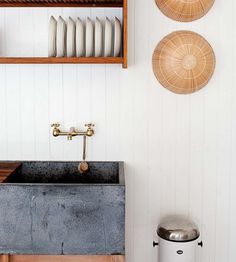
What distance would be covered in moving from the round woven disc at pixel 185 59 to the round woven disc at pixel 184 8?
3.6 inches

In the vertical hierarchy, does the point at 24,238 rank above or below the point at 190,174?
below

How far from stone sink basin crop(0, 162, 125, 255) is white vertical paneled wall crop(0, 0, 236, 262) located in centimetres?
58

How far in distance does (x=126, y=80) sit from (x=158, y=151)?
1.55 feet

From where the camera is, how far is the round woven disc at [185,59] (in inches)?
97.5

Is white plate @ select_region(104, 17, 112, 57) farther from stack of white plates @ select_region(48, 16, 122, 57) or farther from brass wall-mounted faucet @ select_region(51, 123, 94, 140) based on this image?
brass wall-mounted faucet @ select_region(51, 123, 94, 140)

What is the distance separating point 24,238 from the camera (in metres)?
2.02

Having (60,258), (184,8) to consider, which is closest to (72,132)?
(60,258)

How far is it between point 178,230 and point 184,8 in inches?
50.2

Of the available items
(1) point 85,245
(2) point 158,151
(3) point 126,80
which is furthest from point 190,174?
(1) point 85,245

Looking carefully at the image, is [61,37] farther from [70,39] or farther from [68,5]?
[68,5]

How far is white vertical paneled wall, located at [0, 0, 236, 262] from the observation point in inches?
98.2

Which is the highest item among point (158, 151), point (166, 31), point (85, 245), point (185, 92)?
point (166, 31)

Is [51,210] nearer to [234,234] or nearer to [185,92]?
[185,92]

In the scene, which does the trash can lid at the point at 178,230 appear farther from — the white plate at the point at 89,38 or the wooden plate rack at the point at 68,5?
the white plate at the point at 89,38
